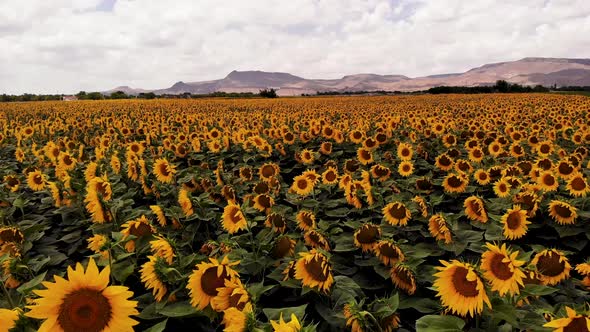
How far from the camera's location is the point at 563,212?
4676mm

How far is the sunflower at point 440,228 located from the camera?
3844 mm

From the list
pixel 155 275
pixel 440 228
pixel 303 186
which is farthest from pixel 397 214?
pixel 155 275

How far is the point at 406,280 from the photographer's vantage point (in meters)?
3.19

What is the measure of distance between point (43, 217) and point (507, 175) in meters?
6.77

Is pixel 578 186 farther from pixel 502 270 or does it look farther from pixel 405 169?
pixel 502 270

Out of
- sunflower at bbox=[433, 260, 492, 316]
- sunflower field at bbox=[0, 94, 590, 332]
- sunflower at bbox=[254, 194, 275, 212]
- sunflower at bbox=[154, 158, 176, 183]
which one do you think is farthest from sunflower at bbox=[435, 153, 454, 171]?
sunflower at bbox=[433, 260, 492, 316]

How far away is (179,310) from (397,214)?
2.65 m

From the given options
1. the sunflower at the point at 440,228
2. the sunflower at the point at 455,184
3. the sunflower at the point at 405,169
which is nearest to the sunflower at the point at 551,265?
the sunflower at the point at 440,228

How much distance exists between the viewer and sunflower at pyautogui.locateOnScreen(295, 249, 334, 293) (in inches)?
105

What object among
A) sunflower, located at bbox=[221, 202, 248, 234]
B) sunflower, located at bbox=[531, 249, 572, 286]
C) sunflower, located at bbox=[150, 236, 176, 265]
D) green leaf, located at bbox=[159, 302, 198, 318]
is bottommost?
sunflower, located at bbox=[531, 249, 572, 286]

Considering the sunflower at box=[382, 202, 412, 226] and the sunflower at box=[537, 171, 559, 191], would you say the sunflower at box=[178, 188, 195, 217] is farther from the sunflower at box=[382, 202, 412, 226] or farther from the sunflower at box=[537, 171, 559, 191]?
the sunflower at box=[537, 171, 559, 191]

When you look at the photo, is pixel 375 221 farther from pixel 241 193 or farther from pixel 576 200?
pixel 576 200

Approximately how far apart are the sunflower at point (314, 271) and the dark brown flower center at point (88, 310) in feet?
4.10

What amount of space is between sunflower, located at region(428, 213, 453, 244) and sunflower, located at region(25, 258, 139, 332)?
298 cm
